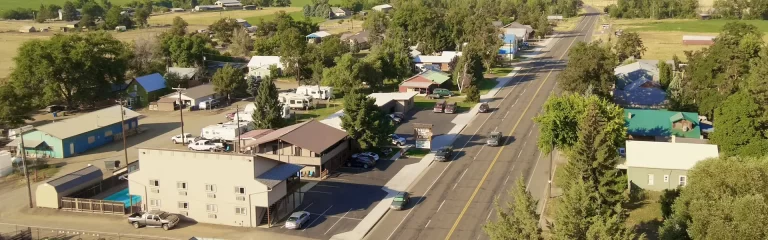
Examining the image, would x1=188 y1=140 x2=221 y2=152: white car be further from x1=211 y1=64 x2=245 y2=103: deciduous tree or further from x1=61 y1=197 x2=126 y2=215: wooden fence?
x1=211 y1=64 x2=245 y2=103: deciduous tree

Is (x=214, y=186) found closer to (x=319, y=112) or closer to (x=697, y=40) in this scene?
(x=319, y=112)

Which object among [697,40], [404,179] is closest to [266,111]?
[404,179]

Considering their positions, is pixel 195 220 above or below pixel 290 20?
below

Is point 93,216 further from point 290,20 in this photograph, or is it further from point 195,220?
point 290,20

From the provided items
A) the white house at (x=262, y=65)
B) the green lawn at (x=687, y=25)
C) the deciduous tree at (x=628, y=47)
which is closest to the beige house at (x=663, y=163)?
the deciduous tree at (x=628, y=47)

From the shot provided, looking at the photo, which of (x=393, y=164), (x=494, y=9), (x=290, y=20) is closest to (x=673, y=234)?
(x=393, y=164)

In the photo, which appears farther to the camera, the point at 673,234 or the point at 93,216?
the point at 93,216

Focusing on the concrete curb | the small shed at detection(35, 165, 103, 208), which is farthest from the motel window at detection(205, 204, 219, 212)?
the small shed at detection(35, 165, 103, 208)
